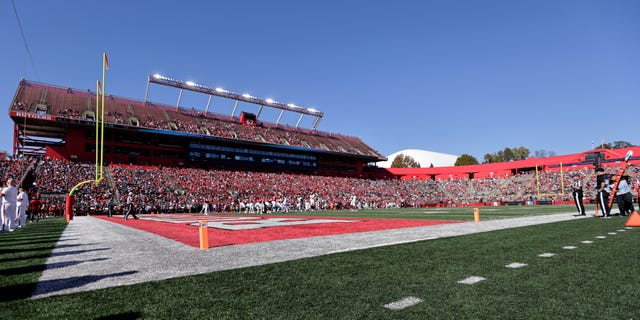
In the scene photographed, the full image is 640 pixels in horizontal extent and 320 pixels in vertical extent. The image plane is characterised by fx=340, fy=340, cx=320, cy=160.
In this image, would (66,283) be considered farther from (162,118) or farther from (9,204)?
(162,118)

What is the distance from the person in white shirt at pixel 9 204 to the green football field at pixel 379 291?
8.59m

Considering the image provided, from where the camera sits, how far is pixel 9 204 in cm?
1232

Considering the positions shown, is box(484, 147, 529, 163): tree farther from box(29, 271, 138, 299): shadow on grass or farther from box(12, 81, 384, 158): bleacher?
box(29, 271, 138, 299): shadow on grass

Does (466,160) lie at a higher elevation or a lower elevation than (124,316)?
higher

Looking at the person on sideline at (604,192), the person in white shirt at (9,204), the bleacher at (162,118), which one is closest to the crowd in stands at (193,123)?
the bleacher at (162,118)

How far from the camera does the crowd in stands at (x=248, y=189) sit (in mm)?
33062

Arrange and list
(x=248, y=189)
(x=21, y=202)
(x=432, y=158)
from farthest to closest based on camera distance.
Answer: (x=432, y=158), (x=248, y=189), (x=21, y=202)

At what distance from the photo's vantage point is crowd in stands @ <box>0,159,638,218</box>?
3306 centimetres

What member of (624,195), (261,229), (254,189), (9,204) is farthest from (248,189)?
(624,195)

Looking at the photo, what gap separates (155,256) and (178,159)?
49.0 m

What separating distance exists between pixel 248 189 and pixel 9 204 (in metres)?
32.7

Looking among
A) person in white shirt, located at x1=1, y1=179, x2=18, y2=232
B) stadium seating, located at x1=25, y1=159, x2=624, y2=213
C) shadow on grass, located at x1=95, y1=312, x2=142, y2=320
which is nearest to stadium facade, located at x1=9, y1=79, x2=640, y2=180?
stadium seating, located at x1=25, y1=159, x2=624, y2=213

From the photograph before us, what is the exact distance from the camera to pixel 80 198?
104ft

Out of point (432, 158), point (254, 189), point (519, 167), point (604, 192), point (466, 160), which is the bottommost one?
point (254, 189)
